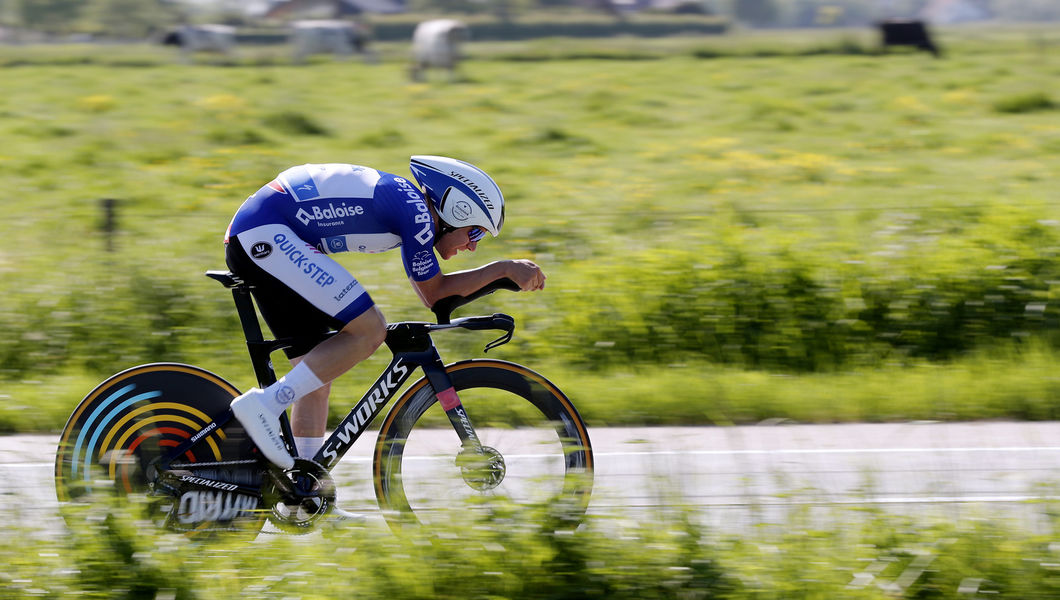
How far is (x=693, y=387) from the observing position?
6.98 metres

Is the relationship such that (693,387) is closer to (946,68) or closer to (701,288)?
(701,288)

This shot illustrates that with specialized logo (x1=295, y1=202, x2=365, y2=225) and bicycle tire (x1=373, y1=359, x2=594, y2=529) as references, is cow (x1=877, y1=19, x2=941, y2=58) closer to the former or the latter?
bicycle tire (x1=373, y1=359, x2=594, y2=529)

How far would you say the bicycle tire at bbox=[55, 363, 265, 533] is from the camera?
4.44m

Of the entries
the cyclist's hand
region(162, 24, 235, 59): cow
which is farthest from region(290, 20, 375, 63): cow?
the cyclist's hand

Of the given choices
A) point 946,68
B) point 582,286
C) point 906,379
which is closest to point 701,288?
point 582,286

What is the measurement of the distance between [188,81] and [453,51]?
6.47m

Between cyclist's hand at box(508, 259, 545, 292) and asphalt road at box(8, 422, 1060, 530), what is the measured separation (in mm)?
624

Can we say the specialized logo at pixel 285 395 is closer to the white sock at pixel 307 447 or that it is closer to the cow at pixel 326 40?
the white sock at pixel 307 447

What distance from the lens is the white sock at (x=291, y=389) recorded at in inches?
171

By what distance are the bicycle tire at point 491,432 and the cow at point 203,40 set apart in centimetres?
3591

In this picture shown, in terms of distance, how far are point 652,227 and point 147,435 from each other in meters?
5.97

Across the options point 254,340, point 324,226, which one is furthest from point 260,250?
point 254,340

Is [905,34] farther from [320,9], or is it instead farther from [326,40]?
[320,9]

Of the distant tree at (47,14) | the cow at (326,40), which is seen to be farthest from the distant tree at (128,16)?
the cow at (326,40)
